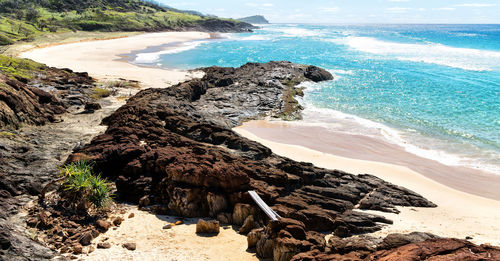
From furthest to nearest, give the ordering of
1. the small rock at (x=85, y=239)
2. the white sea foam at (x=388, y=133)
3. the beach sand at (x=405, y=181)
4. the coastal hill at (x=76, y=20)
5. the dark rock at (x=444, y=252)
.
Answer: the coastal hill at (x=76, y=20), the white sea foam at (x=388, y=133), the beach sand at (x=405, y=181), the small rock at (x=85, y=239), the dark rock at (x=444, y=252)

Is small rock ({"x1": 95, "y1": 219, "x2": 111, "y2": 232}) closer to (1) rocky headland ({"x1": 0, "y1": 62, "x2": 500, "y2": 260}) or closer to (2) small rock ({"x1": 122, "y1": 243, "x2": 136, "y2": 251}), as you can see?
(1) rocky headland ({"x1": 0, "y1": 62, "x2": 500, "y2": 260})

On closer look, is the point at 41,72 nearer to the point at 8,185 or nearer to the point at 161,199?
the point at 8,185

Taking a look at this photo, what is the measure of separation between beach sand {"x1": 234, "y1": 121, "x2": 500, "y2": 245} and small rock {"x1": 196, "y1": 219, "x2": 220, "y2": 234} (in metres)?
5.90

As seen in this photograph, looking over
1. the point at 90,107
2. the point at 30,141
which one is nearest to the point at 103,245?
the point at 30,141

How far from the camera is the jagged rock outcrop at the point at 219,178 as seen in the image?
13.5 m

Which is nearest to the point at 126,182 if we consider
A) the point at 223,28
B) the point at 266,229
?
the point at 266,229

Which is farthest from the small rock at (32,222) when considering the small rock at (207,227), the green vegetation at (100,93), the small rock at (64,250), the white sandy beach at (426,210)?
the green vegetation at (100,93)

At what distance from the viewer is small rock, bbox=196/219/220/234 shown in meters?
12.6

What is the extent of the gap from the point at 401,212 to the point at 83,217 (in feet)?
41.5

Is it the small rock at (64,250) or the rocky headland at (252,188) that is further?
the small rock at (64,250)

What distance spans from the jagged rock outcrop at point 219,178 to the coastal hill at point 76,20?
176ft

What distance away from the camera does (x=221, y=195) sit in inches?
542

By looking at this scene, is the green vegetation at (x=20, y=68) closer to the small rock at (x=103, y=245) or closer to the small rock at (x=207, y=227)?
the small rock at (x=103, y=245)

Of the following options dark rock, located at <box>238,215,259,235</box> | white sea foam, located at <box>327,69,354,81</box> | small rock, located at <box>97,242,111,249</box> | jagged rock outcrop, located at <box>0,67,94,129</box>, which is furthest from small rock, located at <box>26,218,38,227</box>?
white sea foam, located at <box>327,69,354,81</box>
